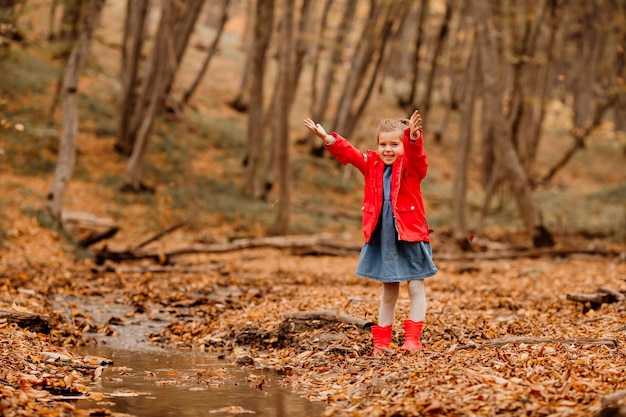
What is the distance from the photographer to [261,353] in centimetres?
669

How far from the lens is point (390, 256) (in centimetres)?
599

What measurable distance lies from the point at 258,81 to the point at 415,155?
15734 millimetres

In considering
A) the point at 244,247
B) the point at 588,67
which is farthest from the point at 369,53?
the point at 588,67

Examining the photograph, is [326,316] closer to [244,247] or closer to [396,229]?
[396,229]

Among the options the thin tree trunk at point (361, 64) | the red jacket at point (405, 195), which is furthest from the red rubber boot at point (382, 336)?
the thin tree trunk at point (361, 64)

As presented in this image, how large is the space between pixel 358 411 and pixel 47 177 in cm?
1731

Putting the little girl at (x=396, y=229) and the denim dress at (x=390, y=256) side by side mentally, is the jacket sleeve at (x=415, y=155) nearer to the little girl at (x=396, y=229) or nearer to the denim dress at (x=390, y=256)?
the little girl at (x=396, y=229)

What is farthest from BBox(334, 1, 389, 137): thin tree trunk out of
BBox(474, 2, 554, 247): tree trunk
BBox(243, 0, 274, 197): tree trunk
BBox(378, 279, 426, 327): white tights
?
BBox(378, 279, 426, 327): white tights

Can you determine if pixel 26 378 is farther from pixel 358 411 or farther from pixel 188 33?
pixel 188 33

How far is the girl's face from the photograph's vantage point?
238 inches

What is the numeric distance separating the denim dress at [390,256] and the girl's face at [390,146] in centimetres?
12

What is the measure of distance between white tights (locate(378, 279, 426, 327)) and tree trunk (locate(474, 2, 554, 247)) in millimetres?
9784

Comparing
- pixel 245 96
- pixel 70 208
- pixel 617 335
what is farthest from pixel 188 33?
pixel 617 335

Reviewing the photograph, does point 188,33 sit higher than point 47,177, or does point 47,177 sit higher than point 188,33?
point 188,33
